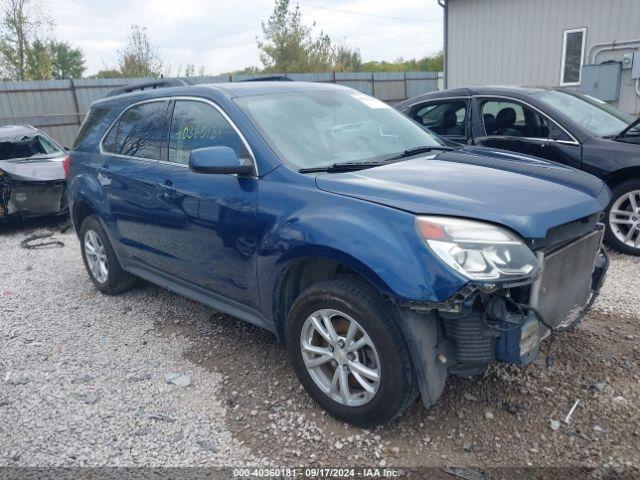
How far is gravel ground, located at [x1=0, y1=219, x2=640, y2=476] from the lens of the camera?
2582 millimetres

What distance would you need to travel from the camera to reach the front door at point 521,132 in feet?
17.2

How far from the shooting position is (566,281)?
8.71ft

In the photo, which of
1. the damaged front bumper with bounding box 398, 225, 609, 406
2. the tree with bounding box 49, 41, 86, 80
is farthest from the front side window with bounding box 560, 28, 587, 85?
the tree with bounding box 49, 41, 86, 80

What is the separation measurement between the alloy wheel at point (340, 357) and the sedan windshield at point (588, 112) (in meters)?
4.01

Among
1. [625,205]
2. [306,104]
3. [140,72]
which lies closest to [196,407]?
[306,104]

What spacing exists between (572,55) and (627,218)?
8726mm

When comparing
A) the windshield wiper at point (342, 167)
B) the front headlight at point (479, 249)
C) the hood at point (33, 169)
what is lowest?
the hood at point (33, 169)

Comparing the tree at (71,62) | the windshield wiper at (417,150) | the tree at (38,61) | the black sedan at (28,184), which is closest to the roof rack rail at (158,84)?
the windshield wiper at (417,150)

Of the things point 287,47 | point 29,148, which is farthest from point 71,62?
point 29,148

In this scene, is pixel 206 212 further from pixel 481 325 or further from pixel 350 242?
pixel 481 325

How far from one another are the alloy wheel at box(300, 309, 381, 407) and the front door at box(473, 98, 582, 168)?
3.69 meters

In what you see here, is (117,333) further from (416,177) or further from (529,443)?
(529,443)

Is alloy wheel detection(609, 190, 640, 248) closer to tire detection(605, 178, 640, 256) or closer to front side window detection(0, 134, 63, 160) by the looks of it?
tire detection(605, 178, 640, 256)

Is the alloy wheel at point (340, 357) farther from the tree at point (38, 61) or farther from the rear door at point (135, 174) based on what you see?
the tree at point (38, 61)
